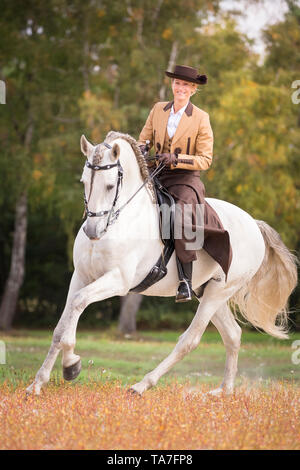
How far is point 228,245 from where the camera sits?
23.3 ft

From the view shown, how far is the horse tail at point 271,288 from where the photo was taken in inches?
326

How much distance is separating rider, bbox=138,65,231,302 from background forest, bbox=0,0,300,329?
431 inches

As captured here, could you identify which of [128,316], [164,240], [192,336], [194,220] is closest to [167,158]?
[194,220]

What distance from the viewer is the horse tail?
27.2ft

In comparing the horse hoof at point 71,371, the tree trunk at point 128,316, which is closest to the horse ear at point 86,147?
the horse hoof at point 71,371

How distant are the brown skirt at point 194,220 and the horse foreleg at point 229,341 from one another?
1099mm

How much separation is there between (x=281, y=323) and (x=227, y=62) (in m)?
12.6

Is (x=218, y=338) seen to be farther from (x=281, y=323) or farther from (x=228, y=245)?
(x=228, y=245)

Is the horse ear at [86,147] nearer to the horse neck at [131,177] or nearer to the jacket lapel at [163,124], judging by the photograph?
the horse neck at [131,177]

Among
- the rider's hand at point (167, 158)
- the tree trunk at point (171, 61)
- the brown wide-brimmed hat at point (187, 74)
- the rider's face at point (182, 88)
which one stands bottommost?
the rider's hand at point (167, 158)

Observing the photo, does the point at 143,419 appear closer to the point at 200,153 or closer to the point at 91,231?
the point at 91,231

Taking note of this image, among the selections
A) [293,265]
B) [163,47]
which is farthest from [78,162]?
[293,265]

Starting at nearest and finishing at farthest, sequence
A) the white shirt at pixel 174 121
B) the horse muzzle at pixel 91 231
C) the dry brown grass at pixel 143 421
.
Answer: the dry brown grass at pixel 143 421 < the horse muzzle at pixel 91 231 < the white shirt at pixel 174 121

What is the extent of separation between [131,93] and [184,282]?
13.5 m
